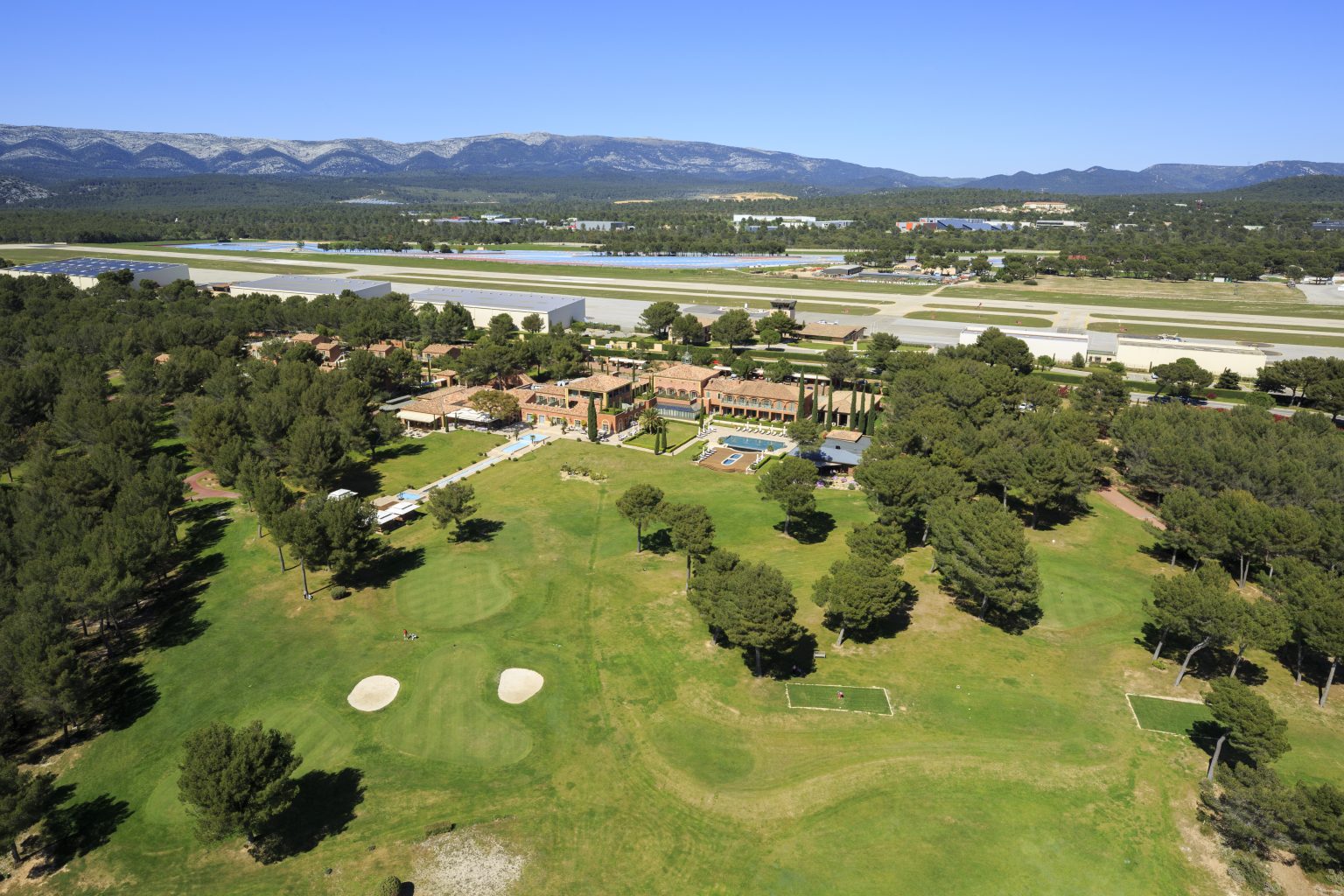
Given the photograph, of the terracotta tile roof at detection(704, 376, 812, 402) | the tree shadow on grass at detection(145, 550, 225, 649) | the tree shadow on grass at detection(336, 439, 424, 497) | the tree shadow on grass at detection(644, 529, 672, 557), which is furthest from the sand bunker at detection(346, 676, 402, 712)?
the terracotta tile roof at detection(704, 376, 812, 402)

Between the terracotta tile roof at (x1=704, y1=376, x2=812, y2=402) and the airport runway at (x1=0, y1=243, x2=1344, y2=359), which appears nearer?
the terracotta tile roof at (x1=704, y1=376, x2=812, y2=402)

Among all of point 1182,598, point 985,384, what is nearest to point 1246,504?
point 1182,598

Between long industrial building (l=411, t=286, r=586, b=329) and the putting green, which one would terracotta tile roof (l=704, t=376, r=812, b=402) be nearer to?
long industrial building (l=411, t=286, r=586, b=329)

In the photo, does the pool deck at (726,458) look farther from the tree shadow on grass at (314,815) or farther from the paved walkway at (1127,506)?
the tree shadow on grass at (314,815)

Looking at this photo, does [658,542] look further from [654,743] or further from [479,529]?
[654,743]

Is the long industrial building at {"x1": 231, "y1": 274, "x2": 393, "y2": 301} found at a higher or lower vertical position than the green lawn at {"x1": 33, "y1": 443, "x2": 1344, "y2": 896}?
higher

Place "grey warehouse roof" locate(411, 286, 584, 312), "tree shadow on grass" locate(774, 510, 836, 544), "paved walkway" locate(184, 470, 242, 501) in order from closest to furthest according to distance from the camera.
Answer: "tree shadow on grass" locate(774, 510, 836, 544)
"paved walkway" locate(184, 470, 242, 501)
"grey warehouse roof" locate(411, 286, 584, 312)

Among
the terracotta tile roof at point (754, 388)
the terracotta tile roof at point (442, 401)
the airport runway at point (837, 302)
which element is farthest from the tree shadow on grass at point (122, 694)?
the airport runway at point (837, 302)
